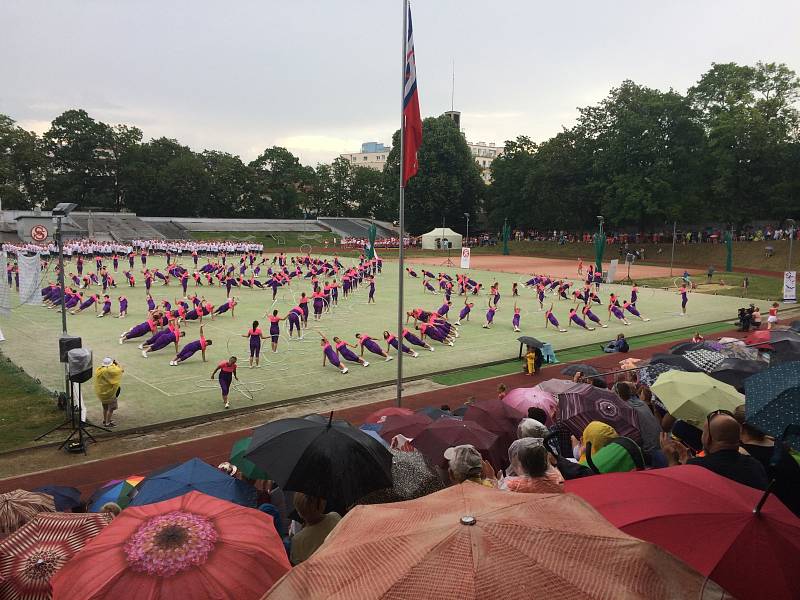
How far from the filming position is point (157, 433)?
12109mm

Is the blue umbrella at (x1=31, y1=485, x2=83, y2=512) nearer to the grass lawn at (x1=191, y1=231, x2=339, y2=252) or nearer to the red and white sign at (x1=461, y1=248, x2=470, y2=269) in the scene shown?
the red and white sign at (x1=461, y1=248, x2=470, y2=269)

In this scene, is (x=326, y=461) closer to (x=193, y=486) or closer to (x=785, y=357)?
(x=193, y=486)

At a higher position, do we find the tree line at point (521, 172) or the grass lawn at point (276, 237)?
the tree line at point (521, 172)

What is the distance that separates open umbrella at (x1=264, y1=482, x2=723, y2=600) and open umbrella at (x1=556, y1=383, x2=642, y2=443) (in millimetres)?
4702

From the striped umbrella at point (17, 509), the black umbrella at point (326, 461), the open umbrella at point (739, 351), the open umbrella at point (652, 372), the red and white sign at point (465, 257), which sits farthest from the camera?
the red and white sign at point (465, 257)

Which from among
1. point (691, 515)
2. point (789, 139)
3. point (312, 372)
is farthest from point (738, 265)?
point (691, 515)

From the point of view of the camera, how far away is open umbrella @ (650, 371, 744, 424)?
7453 millimetres

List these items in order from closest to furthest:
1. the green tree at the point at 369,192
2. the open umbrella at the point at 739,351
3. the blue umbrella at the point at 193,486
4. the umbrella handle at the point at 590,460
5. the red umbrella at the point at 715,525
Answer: the red umbrella at the point at 715,525
the blue umbrella at the point at 193,486
the umbrella handle at the point at 590,460
the open umbrella at the point at 739,351
the green tree at the point at 369,192

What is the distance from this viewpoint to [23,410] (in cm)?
1298

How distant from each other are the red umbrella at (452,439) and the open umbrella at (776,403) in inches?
108

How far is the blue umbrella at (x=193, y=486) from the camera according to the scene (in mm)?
5266

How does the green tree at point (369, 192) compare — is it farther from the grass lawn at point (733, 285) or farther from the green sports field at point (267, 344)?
the green sports field at point (267, 344)

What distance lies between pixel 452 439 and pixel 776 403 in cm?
326

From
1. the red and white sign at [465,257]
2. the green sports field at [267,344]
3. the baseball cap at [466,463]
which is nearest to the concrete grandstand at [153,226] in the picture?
the red and white sign at [465,257]
